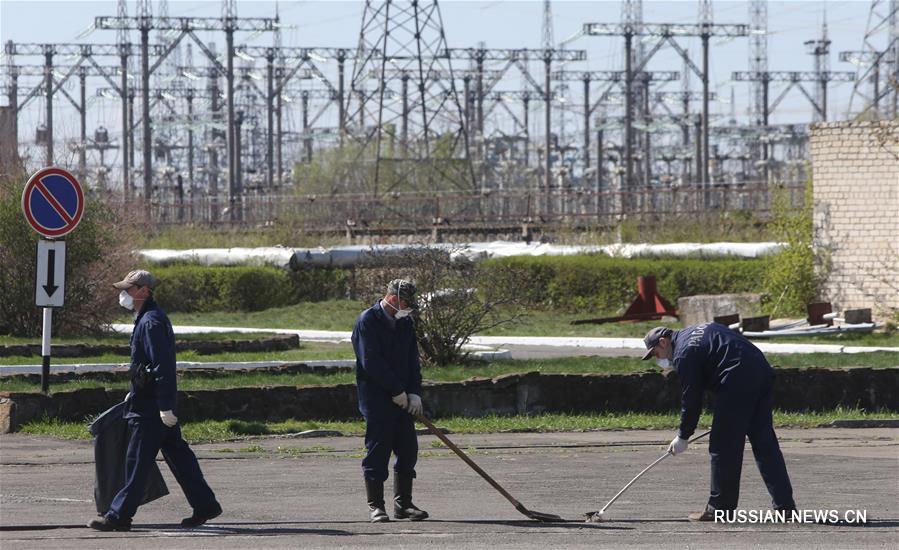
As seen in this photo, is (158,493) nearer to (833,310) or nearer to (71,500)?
(71,500)

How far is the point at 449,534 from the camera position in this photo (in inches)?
375

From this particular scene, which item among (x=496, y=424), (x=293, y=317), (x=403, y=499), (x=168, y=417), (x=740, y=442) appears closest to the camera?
(x=168, y=417)

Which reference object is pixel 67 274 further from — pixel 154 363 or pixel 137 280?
pixel 154 363

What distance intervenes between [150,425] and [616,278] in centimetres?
2750

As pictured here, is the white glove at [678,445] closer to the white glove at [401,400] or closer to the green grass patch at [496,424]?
the white glove at [401,400]

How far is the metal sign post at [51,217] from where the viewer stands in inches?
624

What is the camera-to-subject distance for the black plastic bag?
998 centimetres

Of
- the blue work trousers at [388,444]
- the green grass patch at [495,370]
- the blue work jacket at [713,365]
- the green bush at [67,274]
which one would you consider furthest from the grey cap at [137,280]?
the green bush at [67,274]

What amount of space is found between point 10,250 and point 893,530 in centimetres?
1992

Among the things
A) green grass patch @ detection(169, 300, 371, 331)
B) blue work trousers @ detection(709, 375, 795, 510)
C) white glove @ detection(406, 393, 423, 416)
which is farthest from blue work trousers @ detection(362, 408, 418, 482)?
green grass patch @ detection(169, 300, 371, 331)

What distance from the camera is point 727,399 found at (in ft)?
33.0

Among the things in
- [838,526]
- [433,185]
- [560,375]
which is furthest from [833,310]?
[433,185]

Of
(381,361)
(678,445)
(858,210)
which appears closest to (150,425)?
(381,361)

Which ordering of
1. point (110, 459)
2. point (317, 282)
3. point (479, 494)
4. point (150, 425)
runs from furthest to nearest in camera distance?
1. point (317, 282)
2. point (479, 494)
3. point (110, 459)
4. point (150, 425)
